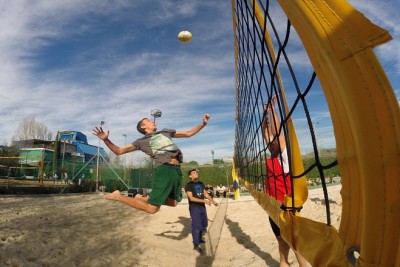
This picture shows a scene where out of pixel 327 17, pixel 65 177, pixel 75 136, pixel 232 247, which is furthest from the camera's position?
pixel 75 136

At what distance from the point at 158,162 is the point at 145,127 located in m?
0.53

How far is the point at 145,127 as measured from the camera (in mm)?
4062

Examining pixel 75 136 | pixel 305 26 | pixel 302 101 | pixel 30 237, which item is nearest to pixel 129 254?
pixel 30 237

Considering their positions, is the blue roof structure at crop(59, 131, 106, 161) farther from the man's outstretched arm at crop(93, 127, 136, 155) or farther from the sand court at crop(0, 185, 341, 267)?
the man's outstretched arm at crop(93, 127, 136, 155)

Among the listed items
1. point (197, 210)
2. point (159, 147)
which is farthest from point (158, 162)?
point (197, 210)

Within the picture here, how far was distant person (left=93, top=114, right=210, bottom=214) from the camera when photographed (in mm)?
3549

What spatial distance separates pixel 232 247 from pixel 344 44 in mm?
4614

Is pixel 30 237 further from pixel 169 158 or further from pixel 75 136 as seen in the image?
pixel 75 136

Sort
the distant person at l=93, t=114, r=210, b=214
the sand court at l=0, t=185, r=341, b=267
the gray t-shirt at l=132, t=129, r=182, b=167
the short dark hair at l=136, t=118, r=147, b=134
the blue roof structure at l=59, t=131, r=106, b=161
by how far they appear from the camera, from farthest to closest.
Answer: the blue roof structure at l=59, t=131, r=106, b=161
the short dark hair at l=136, t=118, r=147, b=134
the sand court at l=0, t=185, r=341, b=267
the gray t-shirt at l=132, t=129, r=182, b=167
the distant person at l=93, t=114, r=210, b=214

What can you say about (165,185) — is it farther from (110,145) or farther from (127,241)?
(127,241)

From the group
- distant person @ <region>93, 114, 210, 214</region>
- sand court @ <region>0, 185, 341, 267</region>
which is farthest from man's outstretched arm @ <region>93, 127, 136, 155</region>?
sand court @ <region>0, 185, 341, 267</region>

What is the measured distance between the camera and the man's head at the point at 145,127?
4.06 metres

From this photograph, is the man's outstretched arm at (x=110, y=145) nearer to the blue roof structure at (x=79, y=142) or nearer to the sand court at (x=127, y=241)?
the sand court at (x=127, y=241)

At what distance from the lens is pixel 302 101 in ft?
4.40
